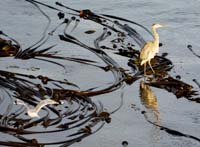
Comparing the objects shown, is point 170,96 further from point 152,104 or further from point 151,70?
point 151,70

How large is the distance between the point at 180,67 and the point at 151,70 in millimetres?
722

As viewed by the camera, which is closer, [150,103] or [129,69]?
[150,103]

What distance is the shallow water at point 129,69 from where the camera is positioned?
9617mm

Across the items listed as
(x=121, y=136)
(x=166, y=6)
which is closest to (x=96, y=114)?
(x=121, y=136)

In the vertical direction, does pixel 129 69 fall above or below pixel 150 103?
above

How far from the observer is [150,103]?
36.0 ft

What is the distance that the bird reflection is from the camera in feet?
33.5

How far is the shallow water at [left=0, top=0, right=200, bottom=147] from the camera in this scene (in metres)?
9.62

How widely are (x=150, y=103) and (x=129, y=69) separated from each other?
178 cm

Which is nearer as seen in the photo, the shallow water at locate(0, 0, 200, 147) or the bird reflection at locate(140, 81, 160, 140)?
the shallow water at locate(0, 0, 200, 147)

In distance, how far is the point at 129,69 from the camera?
12.6 meters

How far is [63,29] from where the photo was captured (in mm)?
15484

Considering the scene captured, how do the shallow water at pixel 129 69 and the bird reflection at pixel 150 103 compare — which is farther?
the bird reflection at pixel 150 103

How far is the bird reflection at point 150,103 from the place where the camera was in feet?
33.5
